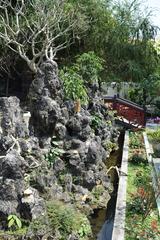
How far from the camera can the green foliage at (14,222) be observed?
5785 millimetres

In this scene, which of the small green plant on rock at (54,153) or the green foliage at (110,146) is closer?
the small green plant on rock at (54,153)

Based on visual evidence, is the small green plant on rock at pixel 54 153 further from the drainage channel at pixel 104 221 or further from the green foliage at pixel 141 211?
the green foliage at pixel 141 211

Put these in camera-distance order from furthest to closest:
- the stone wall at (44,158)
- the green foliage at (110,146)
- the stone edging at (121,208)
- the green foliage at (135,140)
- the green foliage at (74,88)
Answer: the green foliage at (135,140), the green foliage at (110,146), the green foliage at (74,88), the stone edging at (121,208), the stone wall at (44,158)

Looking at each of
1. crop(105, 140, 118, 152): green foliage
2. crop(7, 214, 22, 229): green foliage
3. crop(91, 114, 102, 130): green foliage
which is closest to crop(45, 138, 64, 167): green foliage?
crop(7, 214, 22, 229): green foliage

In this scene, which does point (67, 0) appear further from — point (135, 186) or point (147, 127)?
point (135, 186)

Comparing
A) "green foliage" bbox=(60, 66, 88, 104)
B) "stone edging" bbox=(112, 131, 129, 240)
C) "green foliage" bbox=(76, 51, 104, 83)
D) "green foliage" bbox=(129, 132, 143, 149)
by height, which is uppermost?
"green foliage" bbox=(76, 51, 104, 83)

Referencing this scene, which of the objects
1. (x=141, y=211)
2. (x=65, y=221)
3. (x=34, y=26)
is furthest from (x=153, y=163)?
(x=34, y=26)

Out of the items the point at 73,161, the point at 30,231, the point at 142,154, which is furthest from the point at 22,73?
the point at 30,231

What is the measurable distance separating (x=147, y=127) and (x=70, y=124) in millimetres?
7399

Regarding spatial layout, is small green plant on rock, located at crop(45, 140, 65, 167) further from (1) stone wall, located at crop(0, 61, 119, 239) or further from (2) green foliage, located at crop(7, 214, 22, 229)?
(2) green foliage, located at crop(7, 214, 22, 229)

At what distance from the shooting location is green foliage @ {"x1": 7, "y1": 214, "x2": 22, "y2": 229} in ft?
19.0

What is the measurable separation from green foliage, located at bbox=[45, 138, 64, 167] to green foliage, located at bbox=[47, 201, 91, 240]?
1.34 meters

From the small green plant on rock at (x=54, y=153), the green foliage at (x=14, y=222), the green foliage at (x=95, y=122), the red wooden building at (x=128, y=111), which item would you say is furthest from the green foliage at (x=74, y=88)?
the green foliage at (x=14, y=222)

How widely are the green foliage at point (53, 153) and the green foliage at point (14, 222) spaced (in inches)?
85.3
